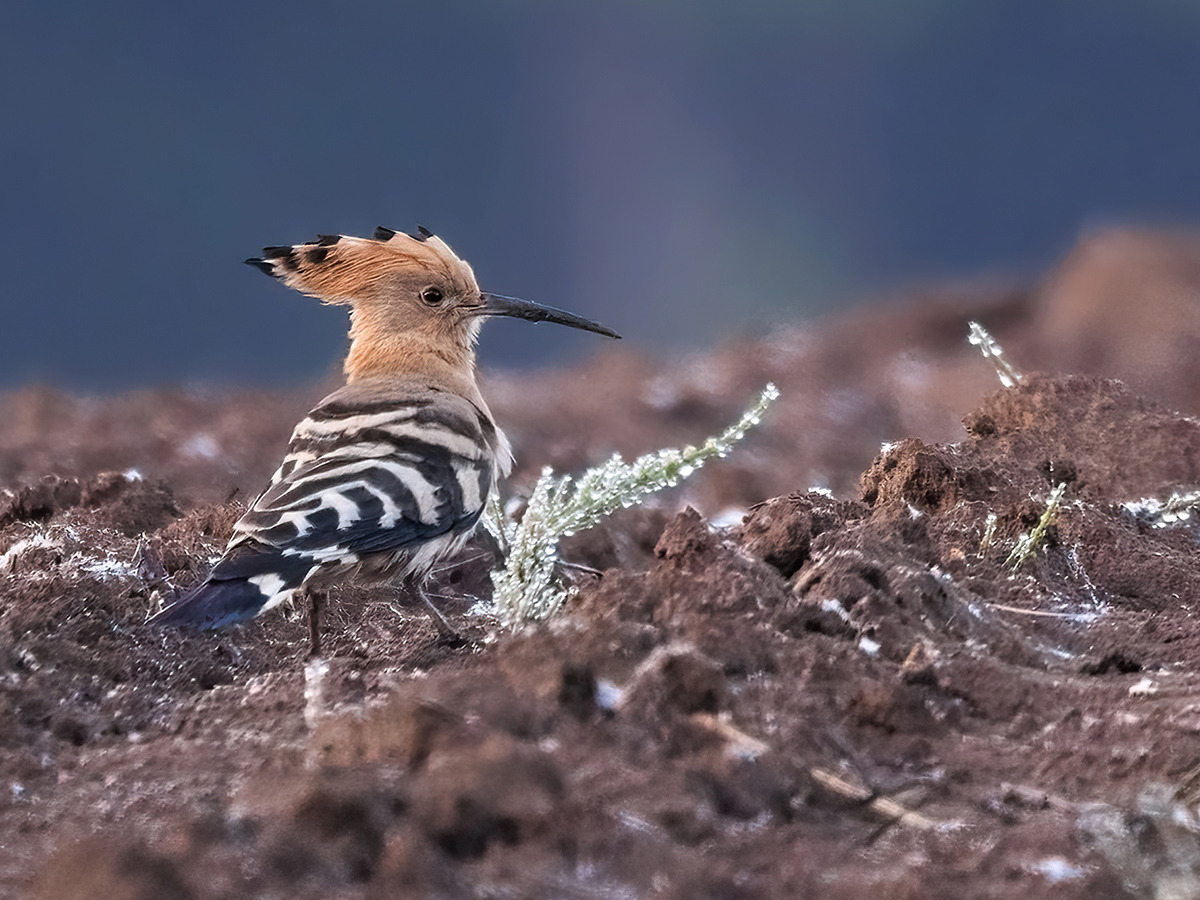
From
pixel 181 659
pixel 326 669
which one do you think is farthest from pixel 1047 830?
pixel 181 659

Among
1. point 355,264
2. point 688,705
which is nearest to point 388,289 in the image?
point 355,264

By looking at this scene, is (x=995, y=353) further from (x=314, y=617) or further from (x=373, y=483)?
(x=314, y=617)

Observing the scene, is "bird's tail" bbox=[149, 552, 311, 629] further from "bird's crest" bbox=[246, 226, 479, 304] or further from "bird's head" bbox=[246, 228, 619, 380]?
"bird's crest" bbox=[246, 226, 479, 304]

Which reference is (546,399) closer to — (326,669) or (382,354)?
(382,354)

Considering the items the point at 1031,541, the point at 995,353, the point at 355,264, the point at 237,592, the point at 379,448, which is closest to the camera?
the point at 237,592

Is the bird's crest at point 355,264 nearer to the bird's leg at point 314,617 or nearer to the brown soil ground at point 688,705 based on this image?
the brown soil ground at point 688,705

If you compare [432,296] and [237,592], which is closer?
[237,592]
